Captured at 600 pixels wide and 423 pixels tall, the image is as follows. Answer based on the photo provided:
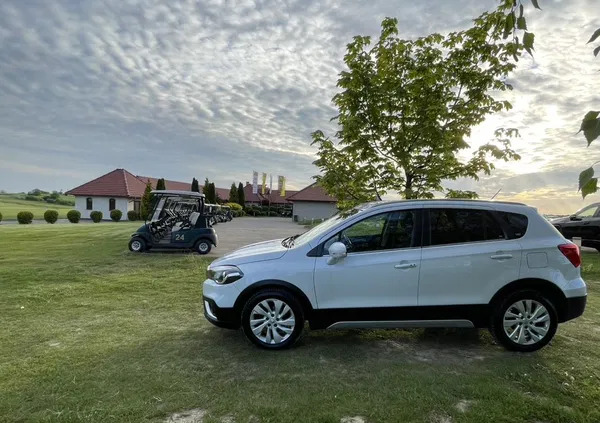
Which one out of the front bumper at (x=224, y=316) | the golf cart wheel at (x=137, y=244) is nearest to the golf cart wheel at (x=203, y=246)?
the golf cart wheel at (x=137, y=244)

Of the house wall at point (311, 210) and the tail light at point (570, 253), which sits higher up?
the house wall at point (311, 210)

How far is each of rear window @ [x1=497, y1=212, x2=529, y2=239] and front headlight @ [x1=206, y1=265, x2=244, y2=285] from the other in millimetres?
3124

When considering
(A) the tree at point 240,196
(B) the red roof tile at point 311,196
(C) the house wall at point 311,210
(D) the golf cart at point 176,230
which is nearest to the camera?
(D) the golf cart at point 176,230

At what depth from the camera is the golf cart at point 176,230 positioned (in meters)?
12.6

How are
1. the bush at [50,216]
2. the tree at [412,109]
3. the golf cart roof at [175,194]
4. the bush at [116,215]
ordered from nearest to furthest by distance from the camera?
the tree at [412,109]
the golf cart roof at [175,194]
the bush at [50,216]
the bush at [116,215]

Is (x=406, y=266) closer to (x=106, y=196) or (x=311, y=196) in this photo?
(x=311, y=196)

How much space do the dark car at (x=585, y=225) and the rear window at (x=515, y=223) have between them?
11.8 m

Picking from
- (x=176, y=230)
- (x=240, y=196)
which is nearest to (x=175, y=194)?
(x=176, y=230)

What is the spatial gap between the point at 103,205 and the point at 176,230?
3477 cm

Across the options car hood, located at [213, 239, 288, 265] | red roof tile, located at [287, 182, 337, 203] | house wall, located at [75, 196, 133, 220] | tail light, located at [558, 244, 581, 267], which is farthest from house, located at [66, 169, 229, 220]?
tail light, located at [558, 244, 581, 267]

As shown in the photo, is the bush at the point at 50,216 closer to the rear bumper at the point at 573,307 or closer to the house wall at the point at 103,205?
the house wall at the point at 103,205

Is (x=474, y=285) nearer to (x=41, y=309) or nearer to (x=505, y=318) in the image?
(x=505, y=318)

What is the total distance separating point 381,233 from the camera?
4.57 meters

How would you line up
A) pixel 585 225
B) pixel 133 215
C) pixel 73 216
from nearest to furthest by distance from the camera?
pixel 585 225 → pixel 73 216 → pixel 133 215
